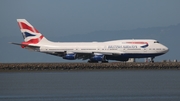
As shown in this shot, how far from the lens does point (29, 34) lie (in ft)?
295

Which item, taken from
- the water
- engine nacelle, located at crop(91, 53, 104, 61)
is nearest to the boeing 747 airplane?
engine nacelle, located at crop(91, 53, 104, 61)

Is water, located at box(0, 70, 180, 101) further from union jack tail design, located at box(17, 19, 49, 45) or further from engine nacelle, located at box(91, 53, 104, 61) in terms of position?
union jack tail design, located at box(17, 19, 49, 45)

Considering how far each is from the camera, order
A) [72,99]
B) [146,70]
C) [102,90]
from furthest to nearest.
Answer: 1. [146,70]
2. [102,90]
3. [72,99]

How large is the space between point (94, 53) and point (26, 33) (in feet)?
37.1

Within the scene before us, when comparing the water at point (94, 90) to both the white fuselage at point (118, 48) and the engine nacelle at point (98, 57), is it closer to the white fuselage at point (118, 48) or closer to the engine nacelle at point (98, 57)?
the white fuselage at point (118, 48)

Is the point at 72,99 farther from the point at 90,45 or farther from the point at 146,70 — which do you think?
the point at 90,45

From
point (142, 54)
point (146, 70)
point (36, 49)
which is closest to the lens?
point (146, 70)

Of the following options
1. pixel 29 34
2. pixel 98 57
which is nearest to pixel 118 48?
pixel 98 57

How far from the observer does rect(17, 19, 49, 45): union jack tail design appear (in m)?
89.6

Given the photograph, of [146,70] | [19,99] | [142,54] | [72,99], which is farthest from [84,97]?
[142,54]

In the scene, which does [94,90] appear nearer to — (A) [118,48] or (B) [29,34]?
(A) [118,48]

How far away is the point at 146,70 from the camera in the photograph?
7125cm

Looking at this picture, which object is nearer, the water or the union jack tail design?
the water

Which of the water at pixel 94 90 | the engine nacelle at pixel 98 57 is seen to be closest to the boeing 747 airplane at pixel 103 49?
the engine nacelle at pixel 98 57
